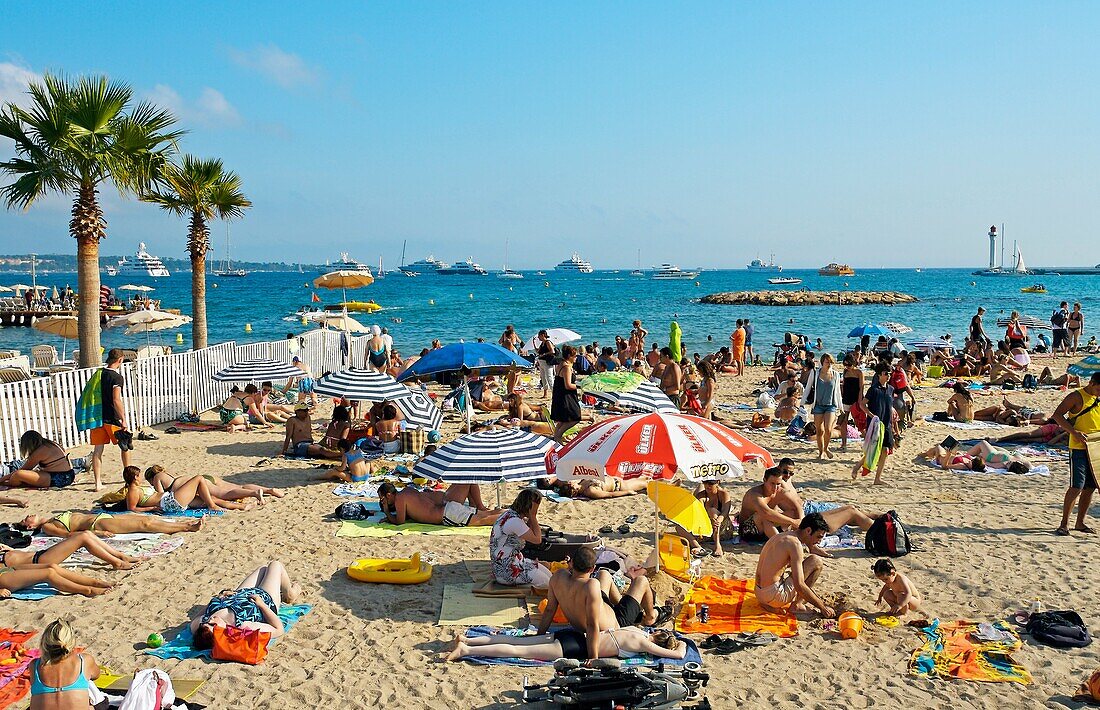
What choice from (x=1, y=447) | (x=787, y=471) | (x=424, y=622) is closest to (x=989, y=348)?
(x=787, y=471)

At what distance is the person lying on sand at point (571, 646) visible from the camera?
19.2 ft

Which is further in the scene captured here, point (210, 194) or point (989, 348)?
point (989, 348)

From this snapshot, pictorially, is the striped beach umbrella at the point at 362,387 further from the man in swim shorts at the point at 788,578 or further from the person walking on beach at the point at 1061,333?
the person walking on beach at the point at 1061,333

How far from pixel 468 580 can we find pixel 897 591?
12.2 ft

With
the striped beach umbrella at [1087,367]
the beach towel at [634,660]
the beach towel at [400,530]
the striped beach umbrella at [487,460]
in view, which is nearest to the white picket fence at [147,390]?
the beach towel at [400,530]

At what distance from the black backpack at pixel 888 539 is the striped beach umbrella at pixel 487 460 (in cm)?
340

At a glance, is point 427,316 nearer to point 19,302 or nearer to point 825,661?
point 19,302

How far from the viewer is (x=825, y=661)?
5.96 m

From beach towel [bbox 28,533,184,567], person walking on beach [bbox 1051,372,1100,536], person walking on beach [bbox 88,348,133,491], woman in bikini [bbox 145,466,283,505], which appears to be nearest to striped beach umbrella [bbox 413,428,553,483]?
beach towel [bbox 28,533,184,567]

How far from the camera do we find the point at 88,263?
15039 mm

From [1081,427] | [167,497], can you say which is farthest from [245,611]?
[1081,427]

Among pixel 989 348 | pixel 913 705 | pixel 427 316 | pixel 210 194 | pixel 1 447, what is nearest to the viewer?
pixel 913 705

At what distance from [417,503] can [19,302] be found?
51242 millimetres

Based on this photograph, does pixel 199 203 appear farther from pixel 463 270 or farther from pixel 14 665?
pixel 463 270
